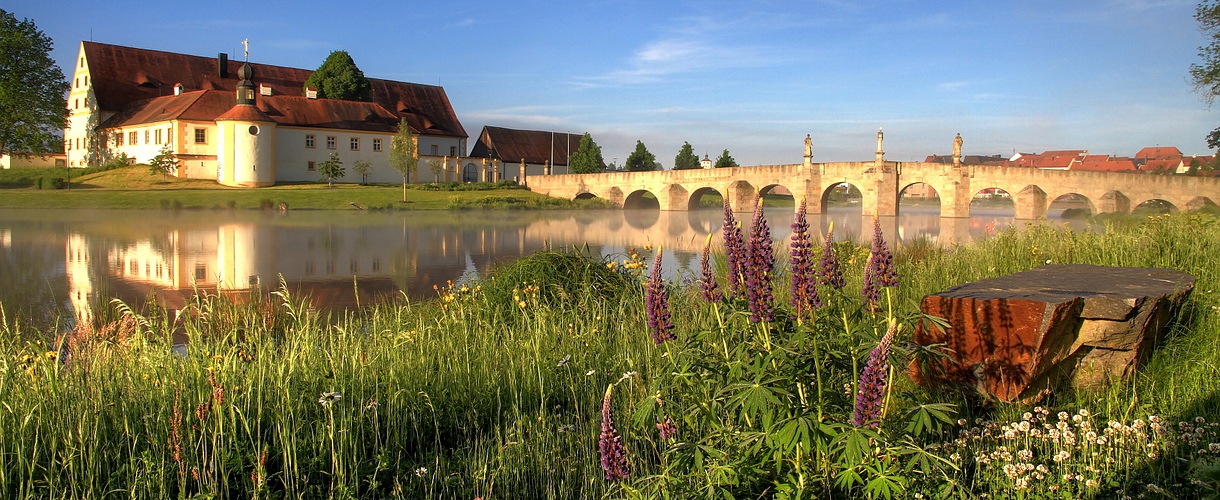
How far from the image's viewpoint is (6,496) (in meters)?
2.98

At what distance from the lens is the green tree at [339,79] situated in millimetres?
60344

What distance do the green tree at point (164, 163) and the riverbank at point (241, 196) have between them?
42 cm

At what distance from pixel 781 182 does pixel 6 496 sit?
158 feet

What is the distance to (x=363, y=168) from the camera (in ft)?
175

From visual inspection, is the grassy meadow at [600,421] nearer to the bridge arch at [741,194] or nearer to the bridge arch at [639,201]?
the bridge arch at [741,194]

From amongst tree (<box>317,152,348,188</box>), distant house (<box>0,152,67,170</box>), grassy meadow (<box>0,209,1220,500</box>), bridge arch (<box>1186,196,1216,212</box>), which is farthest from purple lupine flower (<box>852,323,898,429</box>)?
distant house (<box>0,152,67,170</box>)

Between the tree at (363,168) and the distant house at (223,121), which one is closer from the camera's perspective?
the distant house at (223,121)

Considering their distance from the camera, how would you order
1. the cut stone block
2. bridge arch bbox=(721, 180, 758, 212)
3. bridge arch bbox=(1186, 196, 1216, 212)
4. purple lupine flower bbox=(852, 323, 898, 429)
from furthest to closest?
bridge arch bbox=(721, 180, 758, 212) < bridge arch bbox=(1186, 196, 1216, 212) < the cut stone block < purple lupine flower bbox=(852, 323, 898, 429)

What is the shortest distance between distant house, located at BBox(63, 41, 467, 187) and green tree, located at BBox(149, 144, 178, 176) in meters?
0.69

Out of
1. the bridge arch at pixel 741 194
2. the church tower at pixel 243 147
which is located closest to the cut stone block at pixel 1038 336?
the bridge arch at pixel 741 194

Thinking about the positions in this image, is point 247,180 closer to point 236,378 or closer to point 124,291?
point 124,291

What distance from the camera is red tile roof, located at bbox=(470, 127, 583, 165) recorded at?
6654 centimetres

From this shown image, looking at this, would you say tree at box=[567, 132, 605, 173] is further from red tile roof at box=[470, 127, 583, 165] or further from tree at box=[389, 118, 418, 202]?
tree at box=[389, 118, 418, 202]

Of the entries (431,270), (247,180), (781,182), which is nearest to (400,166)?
(247,180)
